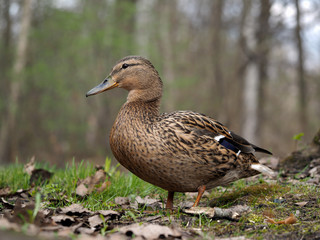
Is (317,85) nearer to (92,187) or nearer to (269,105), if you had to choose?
(269,105)

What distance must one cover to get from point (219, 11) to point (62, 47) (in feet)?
26.5

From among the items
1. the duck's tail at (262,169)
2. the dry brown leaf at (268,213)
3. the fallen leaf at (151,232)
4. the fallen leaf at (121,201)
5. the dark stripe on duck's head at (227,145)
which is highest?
the dark stripe on duck's head at (227,145)

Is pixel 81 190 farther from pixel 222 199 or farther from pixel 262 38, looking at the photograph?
pixel 262 38

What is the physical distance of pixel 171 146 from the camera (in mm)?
3703

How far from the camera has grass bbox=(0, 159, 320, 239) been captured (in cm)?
303

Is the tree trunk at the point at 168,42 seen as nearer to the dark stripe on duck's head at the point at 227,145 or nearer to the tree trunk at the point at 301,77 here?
the tree trunk at the point at 301,77

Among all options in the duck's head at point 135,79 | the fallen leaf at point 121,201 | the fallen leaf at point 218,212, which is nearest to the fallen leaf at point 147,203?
the fallen leaf at point 121,201

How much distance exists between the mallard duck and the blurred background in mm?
8488

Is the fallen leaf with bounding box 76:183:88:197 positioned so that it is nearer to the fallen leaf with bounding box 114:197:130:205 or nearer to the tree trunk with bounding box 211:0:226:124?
the fallen leaf with bounding box 114:197:130:205

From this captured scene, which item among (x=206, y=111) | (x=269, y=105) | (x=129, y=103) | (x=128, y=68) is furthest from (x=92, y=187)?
(x=269, y=105)

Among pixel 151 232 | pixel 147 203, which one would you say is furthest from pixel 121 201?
pixel 151 232

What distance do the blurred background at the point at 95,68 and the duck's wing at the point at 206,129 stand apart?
8.40 m

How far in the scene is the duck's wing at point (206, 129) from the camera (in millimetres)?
3951

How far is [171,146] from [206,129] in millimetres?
577
